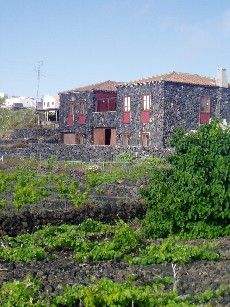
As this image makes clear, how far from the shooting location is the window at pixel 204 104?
42.4 meters

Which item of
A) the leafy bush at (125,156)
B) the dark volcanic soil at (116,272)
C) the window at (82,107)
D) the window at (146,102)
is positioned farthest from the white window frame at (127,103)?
the dark volcanic soil at (116,272)

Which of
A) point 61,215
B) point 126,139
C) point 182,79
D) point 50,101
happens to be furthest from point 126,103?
point 50,101

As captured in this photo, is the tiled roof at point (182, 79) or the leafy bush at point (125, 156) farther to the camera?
the tiled roof at point (182, 79)

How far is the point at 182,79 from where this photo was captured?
1630 inches

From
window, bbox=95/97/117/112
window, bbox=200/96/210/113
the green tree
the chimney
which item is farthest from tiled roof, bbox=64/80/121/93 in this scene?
the green tree

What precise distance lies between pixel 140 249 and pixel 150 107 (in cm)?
2988

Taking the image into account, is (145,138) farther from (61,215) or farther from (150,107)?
(61,215)

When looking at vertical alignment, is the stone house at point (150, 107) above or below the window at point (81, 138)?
above

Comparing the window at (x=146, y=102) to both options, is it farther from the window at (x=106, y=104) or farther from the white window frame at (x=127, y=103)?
the window at (x=106, y=104)

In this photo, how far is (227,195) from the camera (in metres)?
14.2

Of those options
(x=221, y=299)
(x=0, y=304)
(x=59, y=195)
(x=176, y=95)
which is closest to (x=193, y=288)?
(x=221, y=299)

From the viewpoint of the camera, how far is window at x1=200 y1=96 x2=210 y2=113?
139 feet

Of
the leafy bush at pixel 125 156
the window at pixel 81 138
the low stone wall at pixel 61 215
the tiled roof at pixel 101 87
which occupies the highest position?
the tiled roof at pixel 101 87

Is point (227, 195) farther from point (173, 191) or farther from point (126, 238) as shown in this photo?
point (126, 238)
